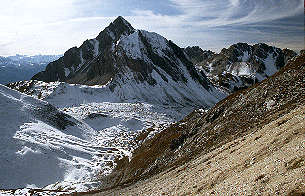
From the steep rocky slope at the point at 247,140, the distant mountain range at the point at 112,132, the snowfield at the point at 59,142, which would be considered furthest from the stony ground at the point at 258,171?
the snowfield at the point at 59,142

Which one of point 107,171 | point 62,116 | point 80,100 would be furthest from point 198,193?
point 80,100

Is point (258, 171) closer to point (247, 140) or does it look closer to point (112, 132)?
point (247, 140)

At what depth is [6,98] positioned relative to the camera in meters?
89.4

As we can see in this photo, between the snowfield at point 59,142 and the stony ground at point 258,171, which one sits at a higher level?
the stony ground at point 258,171

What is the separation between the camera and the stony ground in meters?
14.9

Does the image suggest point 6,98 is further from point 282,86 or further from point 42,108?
point 282,86

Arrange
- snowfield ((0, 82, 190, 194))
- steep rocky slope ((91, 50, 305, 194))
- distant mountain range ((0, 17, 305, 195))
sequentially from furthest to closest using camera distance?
snowfield ((0, 82, 190, 194))
distant mountain range ((0, 17, 305, 195))
steep rocky slope ((91, 50, 305, 194))

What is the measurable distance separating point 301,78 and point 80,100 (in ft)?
447

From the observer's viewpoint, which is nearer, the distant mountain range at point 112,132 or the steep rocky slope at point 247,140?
the steep rocky slope at point 247,140

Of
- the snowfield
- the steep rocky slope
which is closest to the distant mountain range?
the snowfield

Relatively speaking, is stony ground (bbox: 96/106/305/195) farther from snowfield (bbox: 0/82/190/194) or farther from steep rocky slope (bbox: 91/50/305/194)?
snowfield (bbox: 0/82/190/194)

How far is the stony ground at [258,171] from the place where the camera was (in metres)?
14.9

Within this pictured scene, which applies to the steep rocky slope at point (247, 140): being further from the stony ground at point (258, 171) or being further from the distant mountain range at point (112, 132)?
the distant mountain range at point (112, 132)

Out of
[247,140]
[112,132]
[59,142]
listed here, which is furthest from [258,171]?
[112,132]
